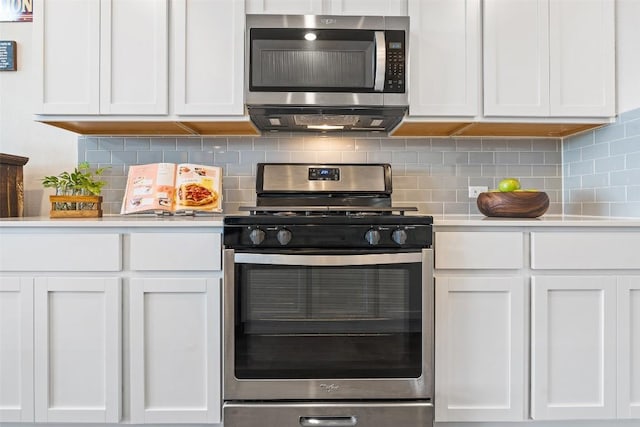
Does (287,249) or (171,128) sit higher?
(171,128)

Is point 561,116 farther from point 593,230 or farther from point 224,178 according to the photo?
point 224,178

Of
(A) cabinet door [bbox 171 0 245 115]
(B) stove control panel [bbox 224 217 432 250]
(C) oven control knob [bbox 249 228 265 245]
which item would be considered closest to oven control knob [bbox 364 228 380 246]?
(B) stove control panel [bbox 224 217 432 250]

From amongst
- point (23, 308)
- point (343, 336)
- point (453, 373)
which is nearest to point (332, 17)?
point (343, 336)

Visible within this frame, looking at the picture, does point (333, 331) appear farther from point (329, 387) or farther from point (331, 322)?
point (329, 387)

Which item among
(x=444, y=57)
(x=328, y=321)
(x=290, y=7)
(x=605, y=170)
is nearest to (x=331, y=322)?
(x=328, y=321)

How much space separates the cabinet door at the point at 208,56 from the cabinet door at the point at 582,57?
4.81 ft

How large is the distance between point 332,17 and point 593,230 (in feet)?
4.73

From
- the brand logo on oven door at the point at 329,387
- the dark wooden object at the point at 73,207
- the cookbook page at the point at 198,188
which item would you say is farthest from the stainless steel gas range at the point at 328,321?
the dark wooden object at the point at 73,207

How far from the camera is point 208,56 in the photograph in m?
2.04

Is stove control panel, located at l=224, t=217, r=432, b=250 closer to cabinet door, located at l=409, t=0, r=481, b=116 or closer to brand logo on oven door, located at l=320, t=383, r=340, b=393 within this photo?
brand logo on oven door, located at l=320, t=383, r=340, b=393

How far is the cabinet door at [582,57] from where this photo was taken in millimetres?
2066

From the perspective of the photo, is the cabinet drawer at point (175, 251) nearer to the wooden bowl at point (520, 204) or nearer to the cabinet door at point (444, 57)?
the cabinet door at point (444, 57)

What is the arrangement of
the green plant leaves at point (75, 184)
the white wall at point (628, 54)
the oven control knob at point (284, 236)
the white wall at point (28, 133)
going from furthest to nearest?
the white wall at point (28, 133)
the green plant leaves at point (75, 184)
the white wall at point (628, 54)
the oven control knob at point (284, 236)

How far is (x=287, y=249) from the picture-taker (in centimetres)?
173
